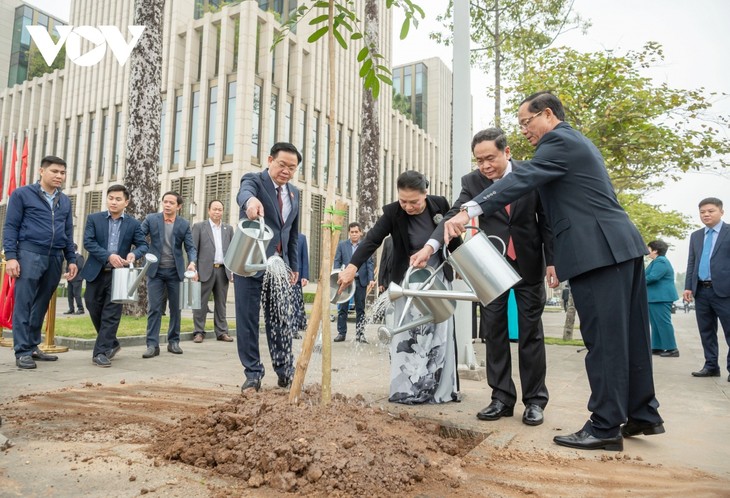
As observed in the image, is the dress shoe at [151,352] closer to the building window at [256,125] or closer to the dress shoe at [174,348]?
the dress shoe at [174,348]

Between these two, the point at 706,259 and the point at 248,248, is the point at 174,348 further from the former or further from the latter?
the point at 706,259

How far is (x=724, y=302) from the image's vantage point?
5457mm

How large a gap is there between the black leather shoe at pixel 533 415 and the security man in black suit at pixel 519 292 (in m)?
0.02

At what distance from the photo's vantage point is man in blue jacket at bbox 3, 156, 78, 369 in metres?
4.74

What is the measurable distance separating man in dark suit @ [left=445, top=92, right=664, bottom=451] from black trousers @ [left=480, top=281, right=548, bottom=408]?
0.48 m

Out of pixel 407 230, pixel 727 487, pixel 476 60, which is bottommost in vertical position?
pixel 727 487

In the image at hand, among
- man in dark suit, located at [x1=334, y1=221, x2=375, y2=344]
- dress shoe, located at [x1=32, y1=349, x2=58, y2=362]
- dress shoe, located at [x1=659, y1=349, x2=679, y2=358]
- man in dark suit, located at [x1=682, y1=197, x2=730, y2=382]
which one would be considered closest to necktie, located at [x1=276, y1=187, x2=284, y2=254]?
dress shoe, located at [x1=32, y1=349, x2=58, y2=362]

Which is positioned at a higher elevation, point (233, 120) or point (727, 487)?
point (233, 120)

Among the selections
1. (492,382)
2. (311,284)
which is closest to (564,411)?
(492,382)

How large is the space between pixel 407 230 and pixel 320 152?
75.3 feet

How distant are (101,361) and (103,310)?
0.51 m

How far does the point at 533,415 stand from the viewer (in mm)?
3158

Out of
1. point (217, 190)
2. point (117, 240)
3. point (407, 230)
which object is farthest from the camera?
point (217, 190)

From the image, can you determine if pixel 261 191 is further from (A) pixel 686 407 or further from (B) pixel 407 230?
(A) pixel 686 407
